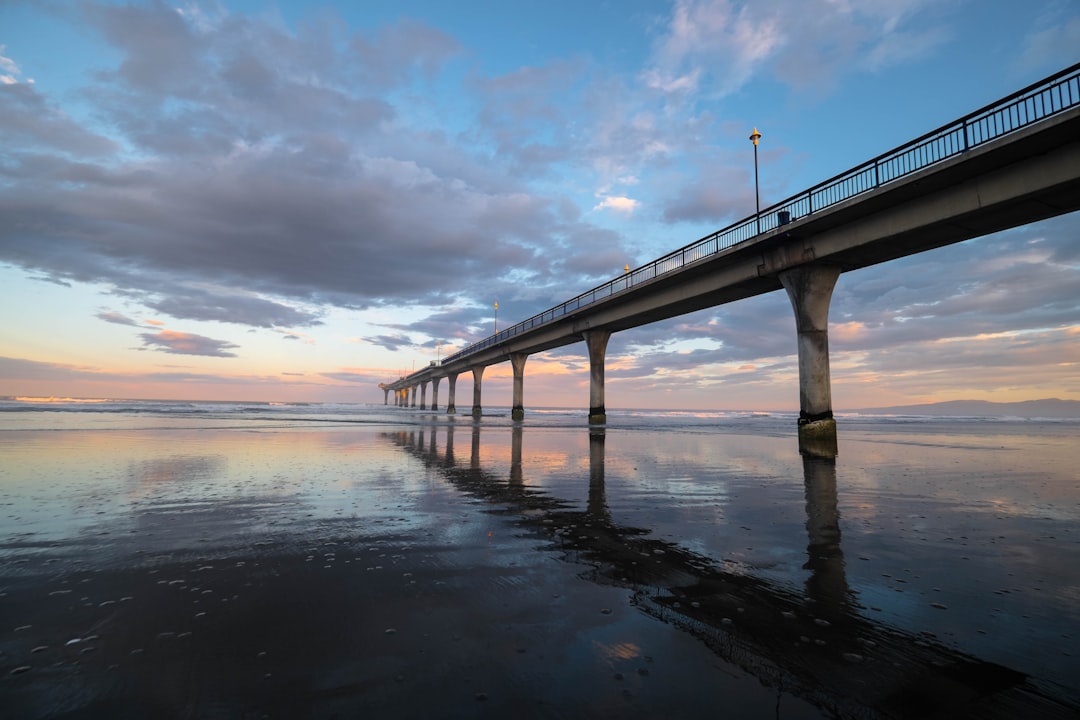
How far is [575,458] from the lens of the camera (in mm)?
14633

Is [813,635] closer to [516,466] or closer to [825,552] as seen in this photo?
[825,552]

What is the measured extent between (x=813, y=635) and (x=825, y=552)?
2445mm

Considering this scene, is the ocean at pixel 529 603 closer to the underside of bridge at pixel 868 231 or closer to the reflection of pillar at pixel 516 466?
the reflection of pillar at pixel 516 466

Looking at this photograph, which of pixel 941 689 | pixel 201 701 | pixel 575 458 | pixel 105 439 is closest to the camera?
pixel 201 701

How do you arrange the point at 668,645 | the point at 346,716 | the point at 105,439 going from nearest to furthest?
the point at 346,716 < the point at 668,645 < the point at 105,439

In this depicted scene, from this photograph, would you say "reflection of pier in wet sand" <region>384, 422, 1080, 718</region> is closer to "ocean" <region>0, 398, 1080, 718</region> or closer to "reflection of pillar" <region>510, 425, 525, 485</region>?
"ocean" <region>0, 398, 1080, 718</region>

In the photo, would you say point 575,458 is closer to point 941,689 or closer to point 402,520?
point 402,520

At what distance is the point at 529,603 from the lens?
3.77 metres

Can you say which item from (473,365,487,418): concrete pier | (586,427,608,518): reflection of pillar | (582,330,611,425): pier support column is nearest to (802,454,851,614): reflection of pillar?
(586,427,608,518): reflection of pillar

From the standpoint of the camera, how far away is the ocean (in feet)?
8.29

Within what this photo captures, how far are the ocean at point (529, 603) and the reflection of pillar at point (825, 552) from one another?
0.05 m

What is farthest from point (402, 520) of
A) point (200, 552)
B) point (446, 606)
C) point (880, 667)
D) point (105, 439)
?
point (105, 439)

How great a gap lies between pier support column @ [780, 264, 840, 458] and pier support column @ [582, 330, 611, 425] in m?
20.4

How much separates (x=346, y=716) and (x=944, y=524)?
792cm
